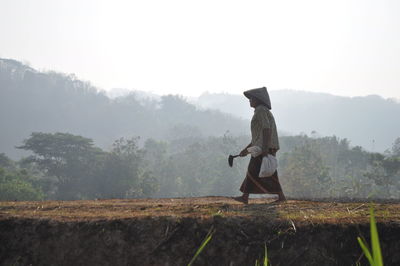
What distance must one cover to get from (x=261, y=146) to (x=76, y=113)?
158 meters

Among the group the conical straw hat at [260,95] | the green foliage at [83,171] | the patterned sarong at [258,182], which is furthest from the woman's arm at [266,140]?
the green foliage at [83,171]

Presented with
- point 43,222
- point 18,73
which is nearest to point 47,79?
point 18,73

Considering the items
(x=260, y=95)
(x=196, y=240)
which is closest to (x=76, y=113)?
(x=260, y=95)

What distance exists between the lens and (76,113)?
156 m

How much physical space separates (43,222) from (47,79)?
170728mm

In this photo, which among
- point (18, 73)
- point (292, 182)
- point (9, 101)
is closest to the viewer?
point (292, 182)

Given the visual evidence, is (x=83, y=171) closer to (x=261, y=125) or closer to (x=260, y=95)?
(x=260, y=95)

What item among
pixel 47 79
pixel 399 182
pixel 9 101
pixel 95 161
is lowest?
pixel 399 182

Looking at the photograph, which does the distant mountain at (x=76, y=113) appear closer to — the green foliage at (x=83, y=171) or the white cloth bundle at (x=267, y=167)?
the green foliage at (x=83, y=171)

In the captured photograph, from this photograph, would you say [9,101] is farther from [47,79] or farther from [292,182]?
[292,182]

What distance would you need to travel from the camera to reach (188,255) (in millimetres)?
3469

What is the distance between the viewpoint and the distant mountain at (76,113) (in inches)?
5300

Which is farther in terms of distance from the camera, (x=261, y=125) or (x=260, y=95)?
(x=260, y=95)

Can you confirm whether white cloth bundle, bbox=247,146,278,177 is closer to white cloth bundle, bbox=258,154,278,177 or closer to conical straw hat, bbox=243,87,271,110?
white cloth bundle, bbox=258,154,278,177
